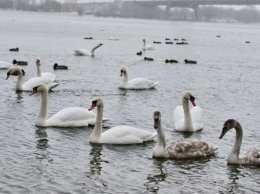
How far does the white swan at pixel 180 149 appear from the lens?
13.5 metres

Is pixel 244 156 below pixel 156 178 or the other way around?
the other way around

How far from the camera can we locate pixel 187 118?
645 inches

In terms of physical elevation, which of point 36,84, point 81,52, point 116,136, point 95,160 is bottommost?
point 95,160

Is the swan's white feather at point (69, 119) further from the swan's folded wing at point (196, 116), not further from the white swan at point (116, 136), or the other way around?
the swan's folded wing at point (196, 116)

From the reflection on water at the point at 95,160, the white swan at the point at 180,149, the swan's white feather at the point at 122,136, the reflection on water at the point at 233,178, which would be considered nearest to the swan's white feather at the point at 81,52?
the swan's white feather at the point at 122,136

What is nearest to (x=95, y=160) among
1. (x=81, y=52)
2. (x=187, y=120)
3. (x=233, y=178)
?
(x=233, y=178)

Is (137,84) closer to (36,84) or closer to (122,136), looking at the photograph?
(36,84)

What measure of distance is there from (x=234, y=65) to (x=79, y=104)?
81.3 feet

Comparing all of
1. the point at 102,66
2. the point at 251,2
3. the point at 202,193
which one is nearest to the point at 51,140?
the point at 202,193

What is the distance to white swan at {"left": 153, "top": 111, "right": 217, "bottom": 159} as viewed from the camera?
13516mm

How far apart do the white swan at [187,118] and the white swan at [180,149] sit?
2.41 meters

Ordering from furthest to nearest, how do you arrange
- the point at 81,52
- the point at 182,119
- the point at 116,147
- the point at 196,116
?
the point at 81,52 → the point at 196,116 → the point at 182,119 → the point at 116,147

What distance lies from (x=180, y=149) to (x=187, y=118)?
2814 millimetres

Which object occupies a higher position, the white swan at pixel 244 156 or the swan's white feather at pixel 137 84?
the swan's white feather at pixel 137 84
